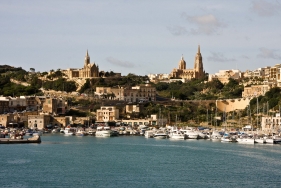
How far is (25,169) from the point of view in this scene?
40969mm

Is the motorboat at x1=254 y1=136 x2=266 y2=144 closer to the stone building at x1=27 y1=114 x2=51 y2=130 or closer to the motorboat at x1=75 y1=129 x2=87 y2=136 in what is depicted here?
the motorboat at x1=75 y1=129 x2=87 y2=136

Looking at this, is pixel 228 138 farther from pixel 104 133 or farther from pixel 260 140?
pixel 104 133

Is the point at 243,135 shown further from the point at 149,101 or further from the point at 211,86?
the point at 211,86

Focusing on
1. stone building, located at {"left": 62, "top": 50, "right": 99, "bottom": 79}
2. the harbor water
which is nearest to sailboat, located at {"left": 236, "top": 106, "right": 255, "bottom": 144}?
the harbor water

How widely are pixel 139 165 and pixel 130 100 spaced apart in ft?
172

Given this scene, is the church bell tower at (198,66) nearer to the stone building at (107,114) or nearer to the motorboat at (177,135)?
the stone building at (107,114)

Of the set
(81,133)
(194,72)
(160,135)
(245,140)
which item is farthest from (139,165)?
(194,72)

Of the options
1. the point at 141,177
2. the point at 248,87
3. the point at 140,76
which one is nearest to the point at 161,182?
the point at 141,177

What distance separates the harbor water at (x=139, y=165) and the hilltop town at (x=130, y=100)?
57.0 feet

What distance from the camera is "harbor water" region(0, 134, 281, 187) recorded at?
120 feet

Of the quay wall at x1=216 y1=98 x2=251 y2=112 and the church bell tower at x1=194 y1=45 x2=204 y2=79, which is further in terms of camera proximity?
the church bell tower at x1=194 y1=45 x2=204 y2=79

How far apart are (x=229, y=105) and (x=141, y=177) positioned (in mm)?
53268

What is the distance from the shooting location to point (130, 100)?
3784 inches

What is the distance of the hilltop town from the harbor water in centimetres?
1738
